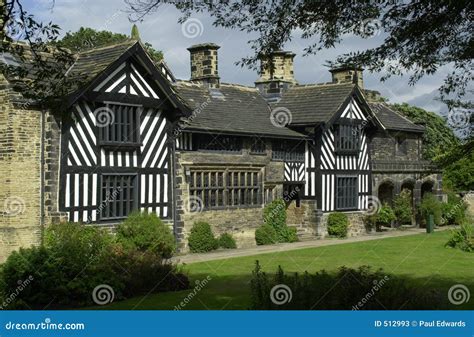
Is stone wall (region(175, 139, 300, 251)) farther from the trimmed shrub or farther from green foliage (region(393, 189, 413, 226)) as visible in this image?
green foliage (region(393, 189, 413, 226))

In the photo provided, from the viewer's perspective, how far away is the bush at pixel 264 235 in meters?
26.4

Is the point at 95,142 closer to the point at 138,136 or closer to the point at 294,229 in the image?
the point at 138,136

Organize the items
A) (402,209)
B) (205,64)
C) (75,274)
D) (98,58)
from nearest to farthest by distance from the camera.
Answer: (75,274) → (98,58) → (205,64) → (402,209)

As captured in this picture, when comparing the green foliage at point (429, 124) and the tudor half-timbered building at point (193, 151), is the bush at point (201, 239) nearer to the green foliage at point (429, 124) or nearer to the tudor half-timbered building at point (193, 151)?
the tudor half-timbered building at point (193, 151)

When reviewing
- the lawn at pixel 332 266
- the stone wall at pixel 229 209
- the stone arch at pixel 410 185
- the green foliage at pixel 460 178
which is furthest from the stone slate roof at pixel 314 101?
the green foliage at pixel 460 178

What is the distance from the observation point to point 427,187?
36.8 meters

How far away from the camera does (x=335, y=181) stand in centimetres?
3003

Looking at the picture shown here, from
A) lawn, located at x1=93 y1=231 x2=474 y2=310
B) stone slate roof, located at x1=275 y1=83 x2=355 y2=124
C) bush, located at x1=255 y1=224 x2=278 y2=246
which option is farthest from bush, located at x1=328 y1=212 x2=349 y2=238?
stone slate roof, located at x1=275 y1=83 x2=355 y2=124

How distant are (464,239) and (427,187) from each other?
554 inches

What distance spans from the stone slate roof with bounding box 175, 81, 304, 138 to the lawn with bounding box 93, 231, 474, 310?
5188mm

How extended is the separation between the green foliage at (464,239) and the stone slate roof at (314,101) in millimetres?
7445

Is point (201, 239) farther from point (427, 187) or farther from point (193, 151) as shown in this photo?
point (427, 187)

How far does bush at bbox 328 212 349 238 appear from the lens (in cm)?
2941

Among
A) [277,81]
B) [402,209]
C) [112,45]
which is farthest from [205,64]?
[402,209]
